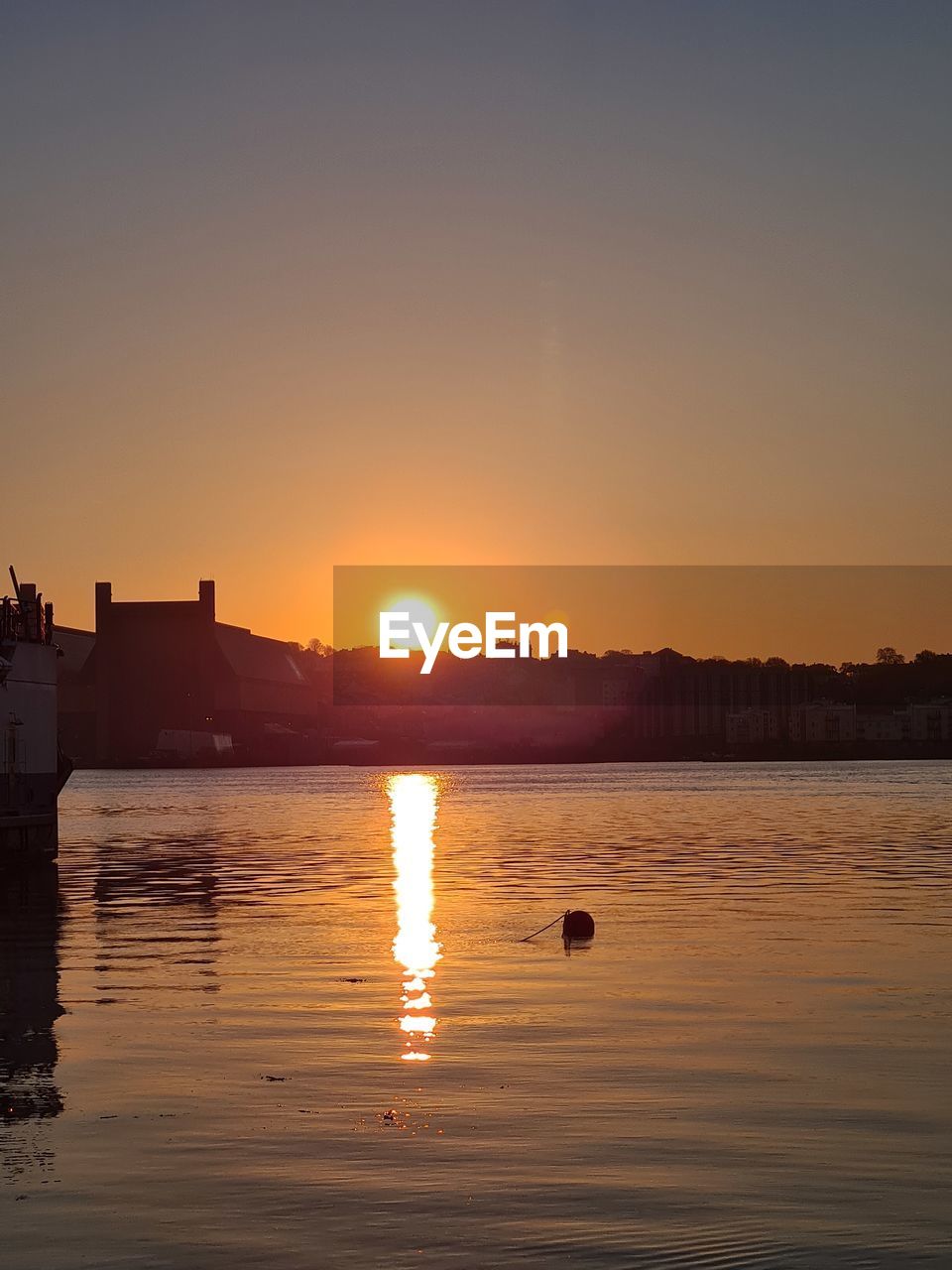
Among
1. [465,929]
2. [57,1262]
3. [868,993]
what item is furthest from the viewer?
[465,929]

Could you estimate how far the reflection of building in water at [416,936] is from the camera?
19.9 m

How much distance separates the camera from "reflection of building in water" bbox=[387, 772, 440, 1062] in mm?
19922

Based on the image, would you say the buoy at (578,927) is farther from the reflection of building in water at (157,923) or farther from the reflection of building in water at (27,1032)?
the reflection of building in water at (27,1032)

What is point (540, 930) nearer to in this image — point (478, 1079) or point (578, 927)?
point (578, 927)

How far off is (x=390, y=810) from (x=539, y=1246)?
103 metres

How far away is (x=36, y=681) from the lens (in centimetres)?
5481

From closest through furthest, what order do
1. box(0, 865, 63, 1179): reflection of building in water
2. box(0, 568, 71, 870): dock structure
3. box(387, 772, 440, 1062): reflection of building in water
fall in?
1. box(0, 865, 63, 1179): reflection of building in water
2. box(387, 772, 440, 1062): reflection of building in water
3. box(0, 568, 71, 870): dock structure

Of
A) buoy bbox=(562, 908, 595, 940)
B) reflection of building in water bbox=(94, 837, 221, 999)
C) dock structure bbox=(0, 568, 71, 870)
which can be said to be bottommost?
reflection of building in water bbox=(94, 837, 221, 999)

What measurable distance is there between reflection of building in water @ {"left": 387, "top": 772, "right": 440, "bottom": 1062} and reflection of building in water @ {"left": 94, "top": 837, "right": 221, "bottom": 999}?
319cm

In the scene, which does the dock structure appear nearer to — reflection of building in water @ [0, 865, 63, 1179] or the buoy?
reflection of building in water @ [0, 865, 63, 1179]

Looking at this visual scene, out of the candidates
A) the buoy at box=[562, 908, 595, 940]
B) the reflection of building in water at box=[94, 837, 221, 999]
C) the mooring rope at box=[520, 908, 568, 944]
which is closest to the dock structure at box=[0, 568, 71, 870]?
the reflection of building in water at box=[94, 837, 221, 999]

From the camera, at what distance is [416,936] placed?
3169cm

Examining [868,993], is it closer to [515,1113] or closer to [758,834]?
[515,1113]

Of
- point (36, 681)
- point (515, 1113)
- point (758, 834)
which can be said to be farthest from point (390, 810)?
point (515, 1113)
